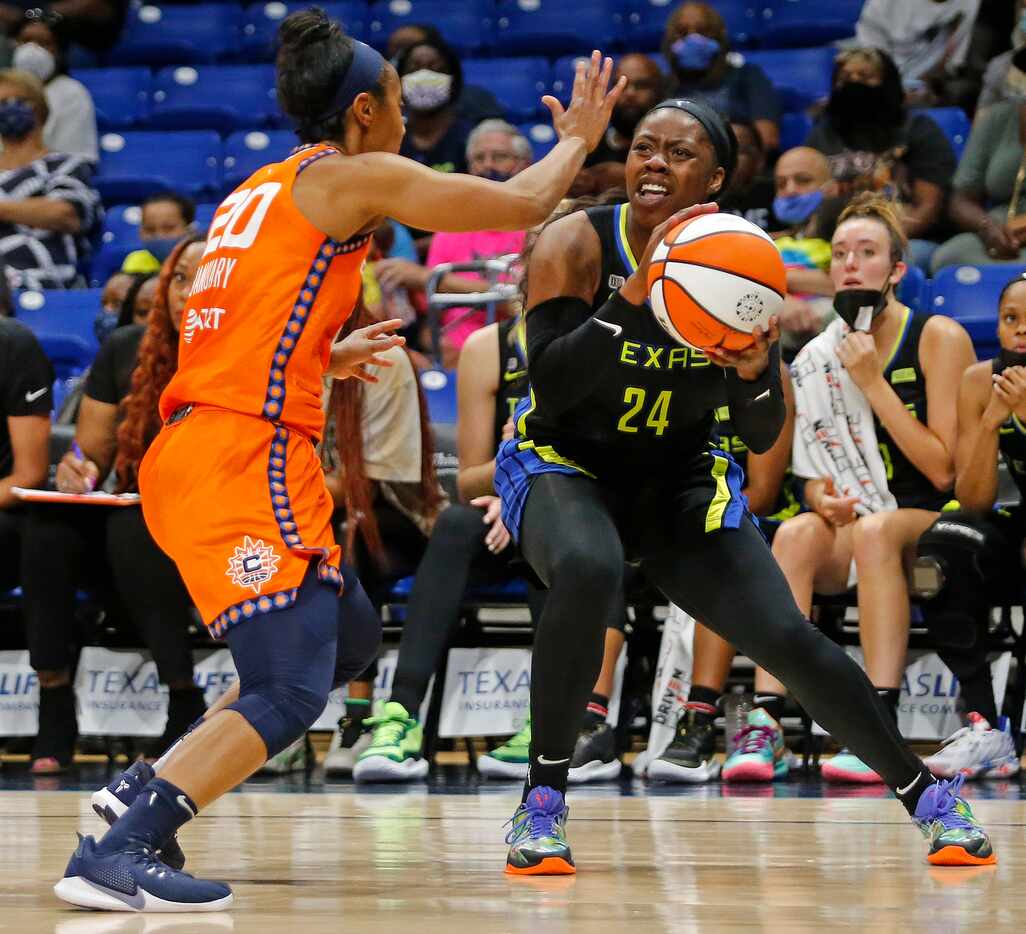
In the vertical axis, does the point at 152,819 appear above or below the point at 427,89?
below

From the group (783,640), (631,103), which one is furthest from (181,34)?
(783,640)

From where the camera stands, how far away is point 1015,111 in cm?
761

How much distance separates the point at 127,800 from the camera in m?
3.34

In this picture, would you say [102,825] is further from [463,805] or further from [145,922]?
[145,922]

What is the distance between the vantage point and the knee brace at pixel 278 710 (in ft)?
9.69

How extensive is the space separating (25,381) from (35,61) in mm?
4304

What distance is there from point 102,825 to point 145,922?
1431mm

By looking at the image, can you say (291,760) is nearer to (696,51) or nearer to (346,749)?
(346,749)

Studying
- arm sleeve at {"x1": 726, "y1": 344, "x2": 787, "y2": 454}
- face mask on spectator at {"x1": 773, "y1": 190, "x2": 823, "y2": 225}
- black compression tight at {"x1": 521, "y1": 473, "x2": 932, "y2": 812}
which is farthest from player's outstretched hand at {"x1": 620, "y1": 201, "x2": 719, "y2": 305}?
face mask on spectator at {"x1": 773, "y1": 190, "x2": 823, "y2": 225}

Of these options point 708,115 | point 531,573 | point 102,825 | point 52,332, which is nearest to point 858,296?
point 531,573

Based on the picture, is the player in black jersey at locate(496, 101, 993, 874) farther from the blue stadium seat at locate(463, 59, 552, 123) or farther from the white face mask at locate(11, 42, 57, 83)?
the white face mask at locate(11, 42, 57, 83)

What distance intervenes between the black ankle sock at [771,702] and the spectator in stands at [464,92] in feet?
14.6

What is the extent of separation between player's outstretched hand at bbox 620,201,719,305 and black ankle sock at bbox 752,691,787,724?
90.7 inches

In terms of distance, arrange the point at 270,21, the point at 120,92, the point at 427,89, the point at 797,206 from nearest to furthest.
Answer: the point at 797,206, the point at 427,89, the point at 120,92, the point at 270,21
